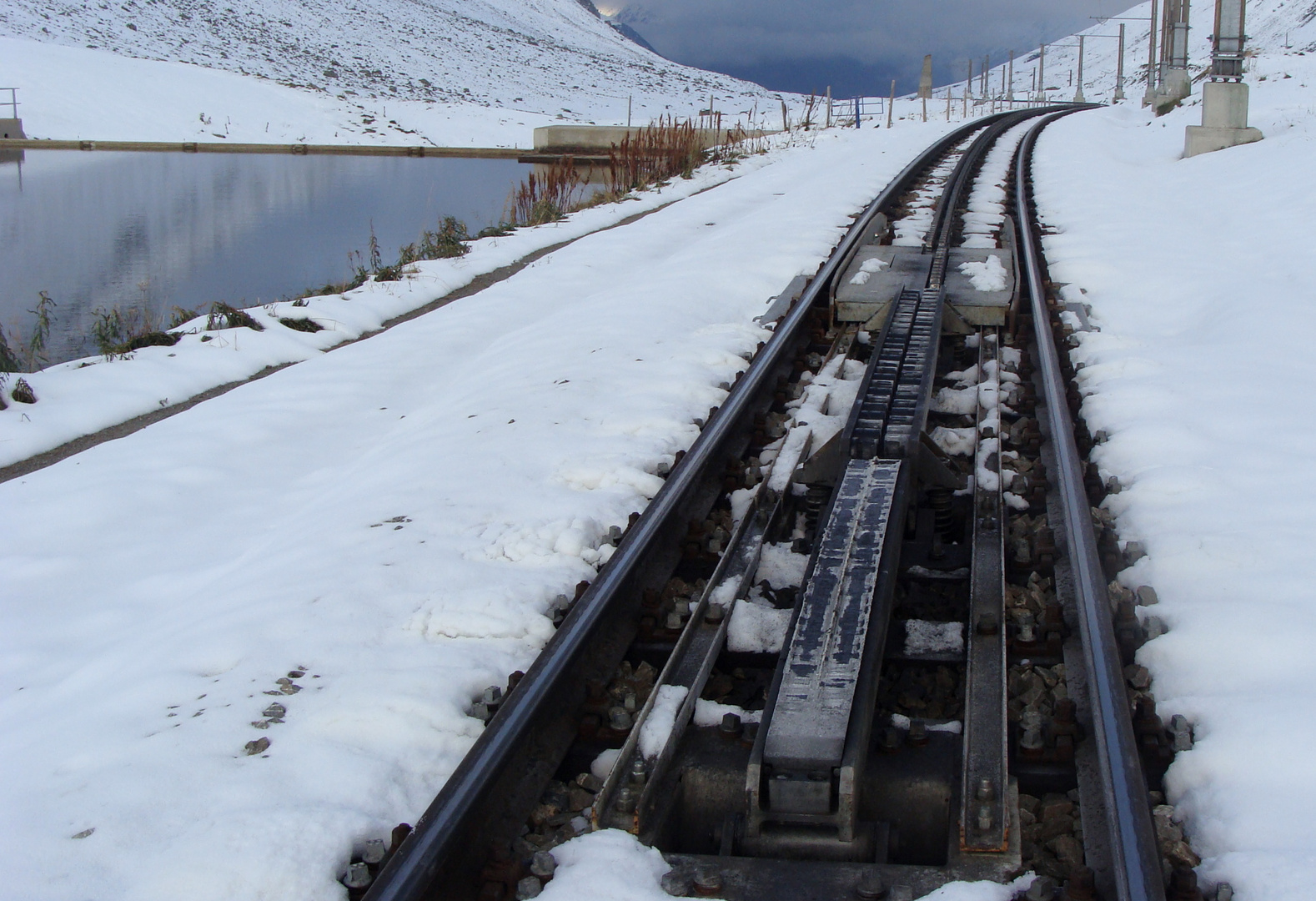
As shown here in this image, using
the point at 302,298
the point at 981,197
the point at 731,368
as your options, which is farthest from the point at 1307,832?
the point at 981,197

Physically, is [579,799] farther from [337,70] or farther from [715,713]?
[337,70]

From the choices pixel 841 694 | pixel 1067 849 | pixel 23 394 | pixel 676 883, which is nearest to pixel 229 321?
pixel 23 394

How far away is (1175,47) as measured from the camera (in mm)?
33031

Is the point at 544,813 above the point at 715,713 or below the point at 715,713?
below

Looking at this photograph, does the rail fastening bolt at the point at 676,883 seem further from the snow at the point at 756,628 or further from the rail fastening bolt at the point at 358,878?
the snow at the point at 756,628

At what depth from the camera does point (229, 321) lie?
8898 mm

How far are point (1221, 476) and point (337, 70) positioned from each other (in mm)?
82638

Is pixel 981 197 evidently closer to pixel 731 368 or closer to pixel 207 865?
pixel 731 368

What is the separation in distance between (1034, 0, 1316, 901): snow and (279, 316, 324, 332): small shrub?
18.9 ft

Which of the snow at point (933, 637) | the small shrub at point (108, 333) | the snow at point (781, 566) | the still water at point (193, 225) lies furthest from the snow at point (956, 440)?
the still water at point (193, 225)

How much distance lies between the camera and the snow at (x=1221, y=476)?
2570 mm

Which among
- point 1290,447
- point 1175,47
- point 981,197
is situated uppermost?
point 1175,47

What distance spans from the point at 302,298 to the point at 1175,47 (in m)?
31.2

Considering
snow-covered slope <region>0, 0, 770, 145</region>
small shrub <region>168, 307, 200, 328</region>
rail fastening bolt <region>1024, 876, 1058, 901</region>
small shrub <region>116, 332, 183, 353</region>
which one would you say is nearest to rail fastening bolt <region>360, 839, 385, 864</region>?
Answer: rail fastening bolt <region>1024, 876, 1058, 901</region>
